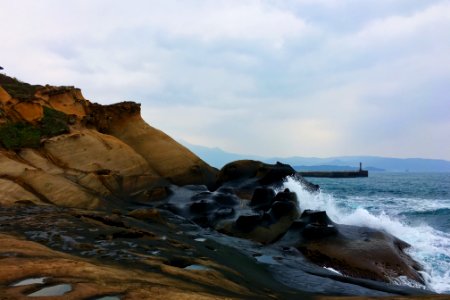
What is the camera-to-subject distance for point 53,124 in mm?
21344

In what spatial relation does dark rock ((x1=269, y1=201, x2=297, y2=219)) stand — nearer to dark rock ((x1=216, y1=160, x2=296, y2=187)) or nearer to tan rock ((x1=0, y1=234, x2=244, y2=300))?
dark rock ((x1=216, y1=160, x2=296, y2=187))

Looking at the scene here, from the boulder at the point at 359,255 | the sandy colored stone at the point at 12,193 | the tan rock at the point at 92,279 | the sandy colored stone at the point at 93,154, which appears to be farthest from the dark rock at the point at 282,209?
the tan rock at the point at 92,279

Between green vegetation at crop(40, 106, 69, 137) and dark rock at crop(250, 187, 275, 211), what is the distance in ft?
33.4

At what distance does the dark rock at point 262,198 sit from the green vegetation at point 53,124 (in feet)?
33.4

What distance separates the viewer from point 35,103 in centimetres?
2220

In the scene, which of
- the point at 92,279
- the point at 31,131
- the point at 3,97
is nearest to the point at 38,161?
the point at 31,131

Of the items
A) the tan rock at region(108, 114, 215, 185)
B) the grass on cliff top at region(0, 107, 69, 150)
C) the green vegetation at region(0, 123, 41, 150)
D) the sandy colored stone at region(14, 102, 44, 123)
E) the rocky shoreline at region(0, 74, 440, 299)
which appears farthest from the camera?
the tan rock at region(108, 114, 215, 185)

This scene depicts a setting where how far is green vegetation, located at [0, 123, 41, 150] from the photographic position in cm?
1808

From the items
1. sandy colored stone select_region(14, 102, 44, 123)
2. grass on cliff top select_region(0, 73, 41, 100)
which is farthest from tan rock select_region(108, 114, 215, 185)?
grass on cliff top select_region(0, 73, 41, 100)

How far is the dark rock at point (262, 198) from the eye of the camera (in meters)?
17.7

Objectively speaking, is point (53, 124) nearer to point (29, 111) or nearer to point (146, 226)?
point (29, 111)

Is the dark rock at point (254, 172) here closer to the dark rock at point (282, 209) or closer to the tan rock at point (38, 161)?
the dark rock at point (282, 209)

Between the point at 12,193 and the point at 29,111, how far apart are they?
9020mm

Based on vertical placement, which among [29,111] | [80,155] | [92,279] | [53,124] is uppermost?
[29,111]
